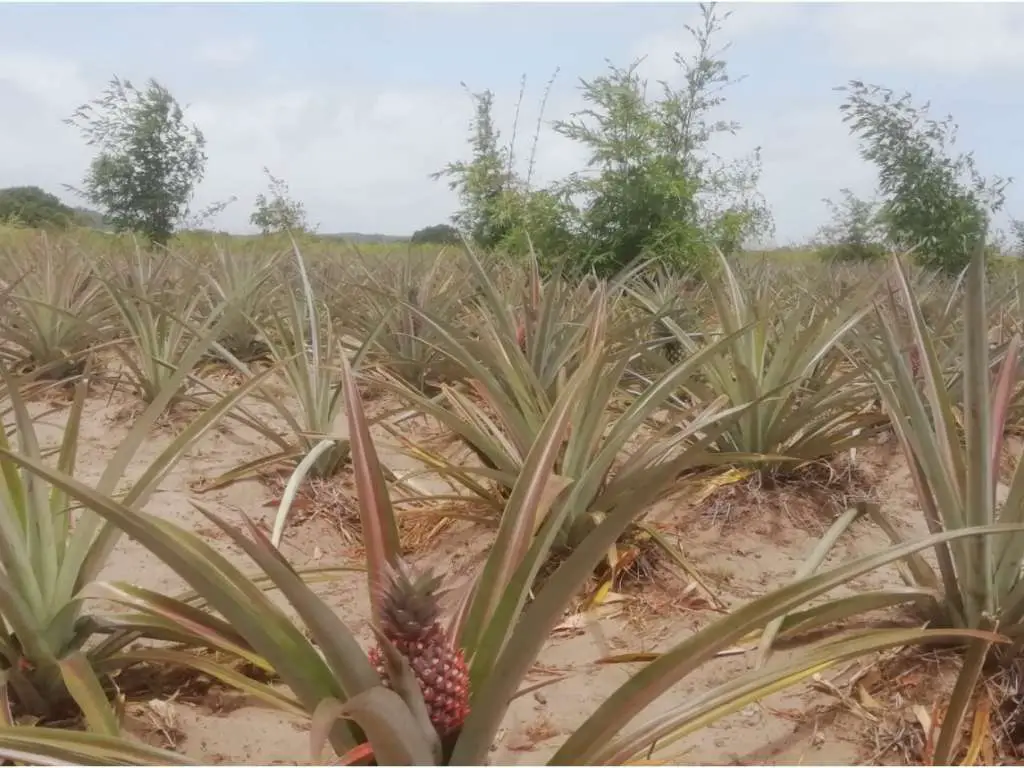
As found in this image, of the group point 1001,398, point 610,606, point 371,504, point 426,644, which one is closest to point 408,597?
point 426,644

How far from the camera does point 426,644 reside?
752 millimetres

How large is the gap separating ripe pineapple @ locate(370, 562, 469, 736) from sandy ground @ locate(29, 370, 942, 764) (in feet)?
1.42

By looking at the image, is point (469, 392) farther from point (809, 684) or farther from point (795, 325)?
point (809, 684)

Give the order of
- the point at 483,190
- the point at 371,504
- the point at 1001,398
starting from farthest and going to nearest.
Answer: the point at 483,190 → the point at 1001,398 → the point at 371,504

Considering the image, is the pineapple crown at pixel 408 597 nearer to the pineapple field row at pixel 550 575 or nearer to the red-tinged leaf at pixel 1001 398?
the pineapple field row at pixel 550 575

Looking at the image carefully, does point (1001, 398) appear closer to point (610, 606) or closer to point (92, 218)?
point (610, 606)

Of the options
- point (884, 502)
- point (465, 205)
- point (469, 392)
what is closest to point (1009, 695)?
point (884, 502)

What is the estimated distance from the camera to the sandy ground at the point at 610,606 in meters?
1.13

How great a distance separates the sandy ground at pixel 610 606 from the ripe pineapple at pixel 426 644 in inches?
17.0

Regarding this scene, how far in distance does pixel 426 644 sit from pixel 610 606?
906mm

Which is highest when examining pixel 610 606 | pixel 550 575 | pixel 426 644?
pixel 426 644

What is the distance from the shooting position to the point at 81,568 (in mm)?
1182

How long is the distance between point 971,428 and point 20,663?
1.46m

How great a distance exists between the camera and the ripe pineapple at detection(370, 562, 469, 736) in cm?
71
